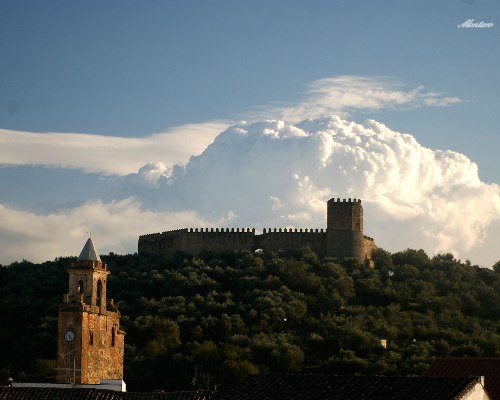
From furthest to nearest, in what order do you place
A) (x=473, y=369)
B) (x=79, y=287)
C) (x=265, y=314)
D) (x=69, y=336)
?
(x=265, y=314) → (x=79, y=287) → (x=69, y=336) → (x=473, y=369)

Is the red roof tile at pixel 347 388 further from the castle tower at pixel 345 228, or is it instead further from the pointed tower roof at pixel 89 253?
the castle tower at pixel 345 228

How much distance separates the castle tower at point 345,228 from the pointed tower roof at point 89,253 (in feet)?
129

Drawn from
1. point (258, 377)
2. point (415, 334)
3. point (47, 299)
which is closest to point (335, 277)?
point (415, 334)

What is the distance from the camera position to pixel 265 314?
87375 millimetres

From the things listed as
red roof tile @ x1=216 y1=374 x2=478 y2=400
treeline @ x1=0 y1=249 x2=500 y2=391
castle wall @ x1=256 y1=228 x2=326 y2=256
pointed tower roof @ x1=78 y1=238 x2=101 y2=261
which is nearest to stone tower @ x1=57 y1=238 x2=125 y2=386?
pointed tower roof @ x1=78 y1=238 x2=101 y2=261

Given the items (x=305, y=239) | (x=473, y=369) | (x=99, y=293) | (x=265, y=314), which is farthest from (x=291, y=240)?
(x=473, y=369)

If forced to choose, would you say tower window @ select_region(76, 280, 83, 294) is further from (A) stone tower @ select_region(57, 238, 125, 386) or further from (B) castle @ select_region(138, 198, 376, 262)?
(B) castle @ select_region(138, 198, 376, 262)

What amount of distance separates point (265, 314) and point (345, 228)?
15862mm

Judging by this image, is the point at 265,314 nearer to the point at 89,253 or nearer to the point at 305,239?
the point at 305,239

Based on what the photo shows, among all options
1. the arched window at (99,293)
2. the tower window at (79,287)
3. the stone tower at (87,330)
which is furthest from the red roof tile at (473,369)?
the tower window at (79,287)

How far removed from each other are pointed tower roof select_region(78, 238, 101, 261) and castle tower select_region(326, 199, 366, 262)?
39.2 meters

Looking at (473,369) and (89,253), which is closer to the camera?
(473,369)

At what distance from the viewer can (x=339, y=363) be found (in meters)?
74.0

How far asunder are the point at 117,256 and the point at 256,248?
35.7 ft
